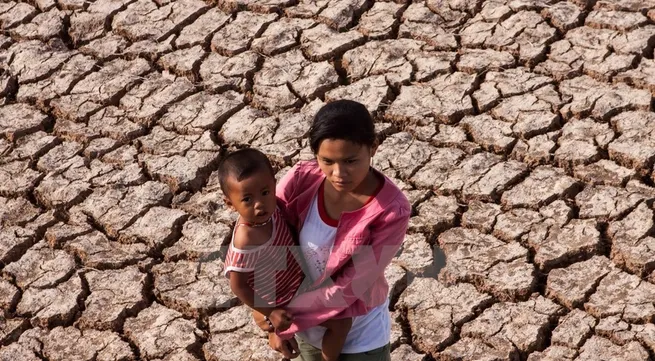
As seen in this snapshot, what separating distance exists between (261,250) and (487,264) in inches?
62.4

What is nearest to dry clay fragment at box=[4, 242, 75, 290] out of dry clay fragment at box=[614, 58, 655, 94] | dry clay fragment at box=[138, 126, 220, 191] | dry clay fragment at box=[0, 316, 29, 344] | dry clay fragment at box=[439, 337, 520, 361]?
dry clay fragment at box=[0, 316, 29, 344]

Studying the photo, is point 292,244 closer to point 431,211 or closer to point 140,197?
point 431,211

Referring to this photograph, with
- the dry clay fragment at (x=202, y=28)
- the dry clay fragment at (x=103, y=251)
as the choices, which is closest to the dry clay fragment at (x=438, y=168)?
the dry clay fragment at (x=103, y=251)

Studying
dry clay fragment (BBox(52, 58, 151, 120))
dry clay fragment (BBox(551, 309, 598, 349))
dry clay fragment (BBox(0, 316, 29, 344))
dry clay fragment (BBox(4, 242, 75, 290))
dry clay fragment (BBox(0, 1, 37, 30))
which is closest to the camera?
dry clay fragment (BBox(551, 309, 598, 349))

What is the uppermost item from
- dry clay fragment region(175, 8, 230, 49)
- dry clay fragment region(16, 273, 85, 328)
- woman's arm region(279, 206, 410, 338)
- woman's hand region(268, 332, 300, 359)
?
woman's arm region(279, 206, 410, 338)

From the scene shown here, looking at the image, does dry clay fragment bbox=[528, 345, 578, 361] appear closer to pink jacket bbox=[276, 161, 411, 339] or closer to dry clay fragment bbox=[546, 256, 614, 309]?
dry clay fragment bbox=[546, 256, 614, 309]

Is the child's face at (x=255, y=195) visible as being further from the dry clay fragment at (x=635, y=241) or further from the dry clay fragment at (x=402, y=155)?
the dry clay fragment at (x=402, y=155)

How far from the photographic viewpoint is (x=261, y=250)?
285 centimetres

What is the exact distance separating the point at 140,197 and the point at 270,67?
3.47ft

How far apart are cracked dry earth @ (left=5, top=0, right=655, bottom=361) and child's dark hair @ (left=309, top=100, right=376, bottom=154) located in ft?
4.55

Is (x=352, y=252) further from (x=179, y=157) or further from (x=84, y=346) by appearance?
(x=179, y=157)

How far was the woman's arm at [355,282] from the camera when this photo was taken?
2779 millimetres

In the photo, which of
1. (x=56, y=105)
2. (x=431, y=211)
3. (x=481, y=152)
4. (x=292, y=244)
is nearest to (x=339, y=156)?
(x=292, y=244)

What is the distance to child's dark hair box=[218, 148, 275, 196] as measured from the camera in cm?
277
